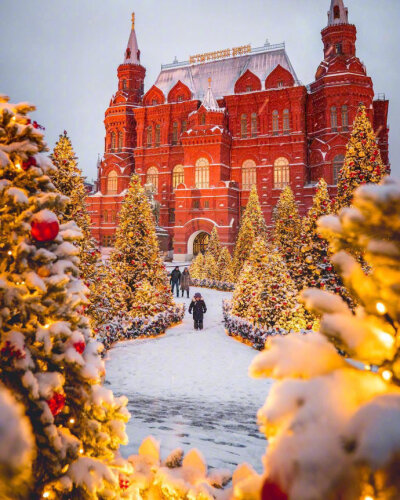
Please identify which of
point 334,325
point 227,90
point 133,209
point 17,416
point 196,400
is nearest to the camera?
point 17,416

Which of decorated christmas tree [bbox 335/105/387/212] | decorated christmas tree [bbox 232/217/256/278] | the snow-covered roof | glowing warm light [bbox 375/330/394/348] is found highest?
the snow-covered roof

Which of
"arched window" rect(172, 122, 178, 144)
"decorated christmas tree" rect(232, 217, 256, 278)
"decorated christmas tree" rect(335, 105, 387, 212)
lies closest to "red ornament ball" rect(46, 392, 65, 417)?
"decorated christmas tree" rect(335, 105, 387, 212)

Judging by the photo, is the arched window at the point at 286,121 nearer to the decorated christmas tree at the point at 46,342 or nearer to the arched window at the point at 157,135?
the arched window at the point at 157,135

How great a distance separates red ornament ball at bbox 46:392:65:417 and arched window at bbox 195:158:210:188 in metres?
31.6

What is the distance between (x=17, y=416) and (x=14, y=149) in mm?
2000

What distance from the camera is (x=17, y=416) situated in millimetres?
792

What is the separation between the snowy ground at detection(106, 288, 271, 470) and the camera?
4.42 metres

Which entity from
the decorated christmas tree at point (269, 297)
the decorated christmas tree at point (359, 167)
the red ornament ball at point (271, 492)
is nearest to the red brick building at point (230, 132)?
the decorated christmas tree at point (359, 167)

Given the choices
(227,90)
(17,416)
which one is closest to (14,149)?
(17,416)

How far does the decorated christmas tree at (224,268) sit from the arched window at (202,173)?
11.0 meters

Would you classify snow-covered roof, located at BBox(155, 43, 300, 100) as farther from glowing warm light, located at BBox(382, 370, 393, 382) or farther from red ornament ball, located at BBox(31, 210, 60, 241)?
glowing warm light, located at BBox(382, 370, 393, 382)

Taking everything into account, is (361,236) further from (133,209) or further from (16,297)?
(133,209)

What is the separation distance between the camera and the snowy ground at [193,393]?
4422 mm

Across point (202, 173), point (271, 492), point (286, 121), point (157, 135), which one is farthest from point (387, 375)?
point (157, 135)
